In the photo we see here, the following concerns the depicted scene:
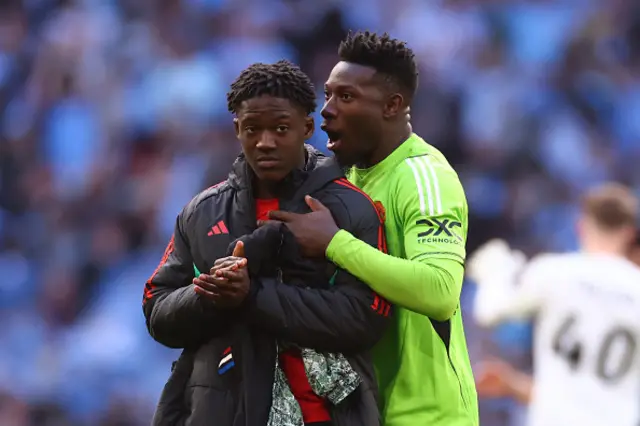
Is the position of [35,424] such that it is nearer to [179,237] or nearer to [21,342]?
[21,342]

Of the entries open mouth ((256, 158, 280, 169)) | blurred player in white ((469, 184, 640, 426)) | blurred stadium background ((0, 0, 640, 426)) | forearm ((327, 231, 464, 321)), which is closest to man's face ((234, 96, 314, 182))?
open mouth ((256, 158, 280, 169))

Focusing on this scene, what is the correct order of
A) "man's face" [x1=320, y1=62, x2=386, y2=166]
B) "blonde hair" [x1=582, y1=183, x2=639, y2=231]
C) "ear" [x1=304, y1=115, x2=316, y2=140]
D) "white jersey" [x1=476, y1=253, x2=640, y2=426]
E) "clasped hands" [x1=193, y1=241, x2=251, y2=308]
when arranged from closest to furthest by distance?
"clasped hands" [x1=193, y1=241, x2=251, y2=308] < "ear" [x1=304, y1=115, x2=316, y2=140] < "man's face" [x1=320, y1=62, x2=386, y2=166] < "white jersey" [x1=476, y1=253, x2=640, y2=426] < "blonde hair" [x1=582, y1=183, x2=639, y2=231]

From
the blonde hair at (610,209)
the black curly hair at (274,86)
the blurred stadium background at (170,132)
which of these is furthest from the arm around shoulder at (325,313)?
the blurred stadium background at (170,132)

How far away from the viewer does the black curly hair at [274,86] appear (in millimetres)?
3043

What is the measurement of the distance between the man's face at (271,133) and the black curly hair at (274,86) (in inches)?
0.7

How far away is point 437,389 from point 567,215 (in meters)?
5.79

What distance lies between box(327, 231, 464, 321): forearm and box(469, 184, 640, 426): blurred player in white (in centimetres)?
302

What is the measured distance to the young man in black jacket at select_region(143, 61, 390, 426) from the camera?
2.96 metres

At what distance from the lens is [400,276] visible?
3.07 metres

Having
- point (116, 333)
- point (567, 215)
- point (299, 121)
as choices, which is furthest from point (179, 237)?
point (567, 215)

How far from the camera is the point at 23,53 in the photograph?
962 centimetres

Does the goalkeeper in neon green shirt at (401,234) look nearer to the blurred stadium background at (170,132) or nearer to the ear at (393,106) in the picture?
the ear at (393,106)

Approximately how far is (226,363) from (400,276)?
498 millimetres

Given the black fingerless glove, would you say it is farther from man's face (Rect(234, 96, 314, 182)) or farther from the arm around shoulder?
man's face (Rect(234, 96, 314, 182))
